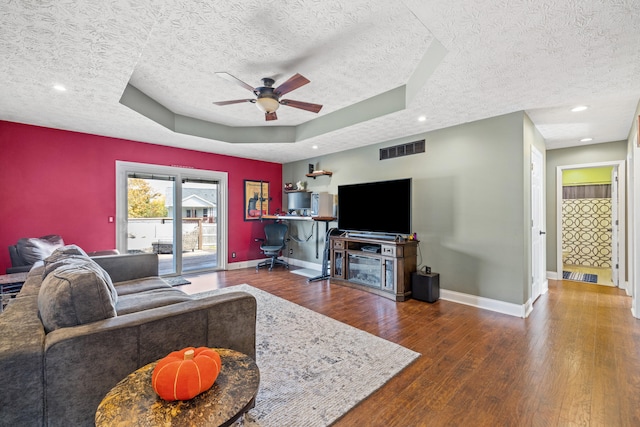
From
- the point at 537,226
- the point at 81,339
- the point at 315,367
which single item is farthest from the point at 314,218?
the point at 81,339

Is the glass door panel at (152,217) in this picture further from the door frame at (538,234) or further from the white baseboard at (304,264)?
the door frame at (538,234)

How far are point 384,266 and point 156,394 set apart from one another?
351 cm

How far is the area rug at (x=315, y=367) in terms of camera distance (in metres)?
1.78

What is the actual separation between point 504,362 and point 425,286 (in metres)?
1.58

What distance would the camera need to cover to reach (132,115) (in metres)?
3.60

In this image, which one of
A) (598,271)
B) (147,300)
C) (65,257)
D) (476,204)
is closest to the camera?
(65,257)

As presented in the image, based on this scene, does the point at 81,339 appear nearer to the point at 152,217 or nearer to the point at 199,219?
the point at 152,217

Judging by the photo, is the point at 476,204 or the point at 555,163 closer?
the point at 476,204

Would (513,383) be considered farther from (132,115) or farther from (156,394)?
(132,115)

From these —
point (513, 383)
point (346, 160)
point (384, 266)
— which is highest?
point (346, 160)

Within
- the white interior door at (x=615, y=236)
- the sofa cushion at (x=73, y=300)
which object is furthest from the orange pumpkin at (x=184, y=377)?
the white interior door at (x=615, y=236)

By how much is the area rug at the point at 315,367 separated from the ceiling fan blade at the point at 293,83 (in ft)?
8.02

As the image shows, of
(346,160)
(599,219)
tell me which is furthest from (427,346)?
(599,219)

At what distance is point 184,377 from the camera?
1.03m
